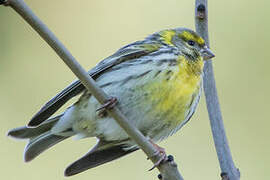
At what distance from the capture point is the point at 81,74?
2.29m

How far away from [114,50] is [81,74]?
2.91m

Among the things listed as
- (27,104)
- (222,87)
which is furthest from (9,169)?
(222,87)

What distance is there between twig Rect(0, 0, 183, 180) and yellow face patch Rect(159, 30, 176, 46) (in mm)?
A: 1305

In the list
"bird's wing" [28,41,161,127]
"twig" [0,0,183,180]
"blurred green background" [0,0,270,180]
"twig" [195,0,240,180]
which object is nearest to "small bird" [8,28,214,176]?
"bird's wing" [28,41,161,127]

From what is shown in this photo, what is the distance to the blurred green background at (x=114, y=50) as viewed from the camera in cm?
486

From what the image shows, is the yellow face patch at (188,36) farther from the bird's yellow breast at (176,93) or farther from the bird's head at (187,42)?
the bird's yellow breast at (176,93)

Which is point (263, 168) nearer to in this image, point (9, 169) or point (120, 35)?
point (120, 35)

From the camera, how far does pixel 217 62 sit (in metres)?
5.07

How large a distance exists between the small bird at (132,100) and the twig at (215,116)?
28 centimetres

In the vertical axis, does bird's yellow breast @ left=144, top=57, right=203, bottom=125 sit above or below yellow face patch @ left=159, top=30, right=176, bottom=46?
below

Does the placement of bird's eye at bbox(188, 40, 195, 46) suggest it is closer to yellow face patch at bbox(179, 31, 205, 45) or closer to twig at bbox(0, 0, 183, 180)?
yellow face patch at bbox(179, 31, 205, 45)

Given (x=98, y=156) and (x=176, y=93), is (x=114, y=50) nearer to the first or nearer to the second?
(x=98, y=156)

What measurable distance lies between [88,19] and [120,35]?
16.5 inches

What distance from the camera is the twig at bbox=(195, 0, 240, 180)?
8.00 feet
